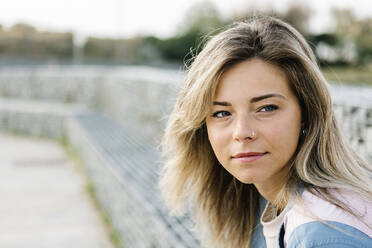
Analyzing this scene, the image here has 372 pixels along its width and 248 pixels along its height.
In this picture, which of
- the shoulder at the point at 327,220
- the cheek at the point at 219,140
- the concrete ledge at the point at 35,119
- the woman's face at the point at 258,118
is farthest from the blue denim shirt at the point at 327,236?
the concrete ledge at the point at 35,119

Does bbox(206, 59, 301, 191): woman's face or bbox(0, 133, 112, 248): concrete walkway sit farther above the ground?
bbox(206, 59, 301, 191): woman's face

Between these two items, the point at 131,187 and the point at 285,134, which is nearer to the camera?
the point at 285,134

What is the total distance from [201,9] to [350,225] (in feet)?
145

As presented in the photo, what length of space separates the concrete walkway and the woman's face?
306 cm

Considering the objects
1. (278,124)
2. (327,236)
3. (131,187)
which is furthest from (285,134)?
(131,187)

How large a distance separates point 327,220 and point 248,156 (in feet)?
1.08

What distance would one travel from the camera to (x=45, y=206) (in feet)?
17.5

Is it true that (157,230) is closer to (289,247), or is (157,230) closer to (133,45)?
(289,247)

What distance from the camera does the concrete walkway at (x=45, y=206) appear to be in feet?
Result: 14.1

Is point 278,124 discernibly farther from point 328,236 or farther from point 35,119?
point 35,119

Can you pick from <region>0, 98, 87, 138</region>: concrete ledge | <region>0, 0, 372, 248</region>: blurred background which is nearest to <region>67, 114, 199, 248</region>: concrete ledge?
<region>0, 0, 372, 248</region>: blurred background

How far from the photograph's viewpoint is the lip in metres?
1.34

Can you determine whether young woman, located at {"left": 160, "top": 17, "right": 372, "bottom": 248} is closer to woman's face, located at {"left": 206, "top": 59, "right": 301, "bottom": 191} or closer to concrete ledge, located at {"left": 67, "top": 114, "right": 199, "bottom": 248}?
woman's face, located at {"left": 206, "top": 59, "right": 301, "bottom": 191}

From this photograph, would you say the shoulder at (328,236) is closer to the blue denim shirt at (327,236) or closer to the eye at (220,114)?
the blue denim shirt at (327,236)
